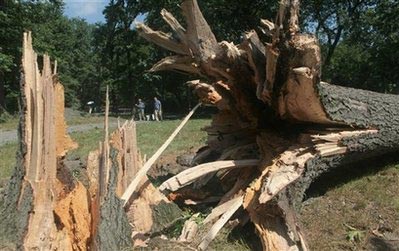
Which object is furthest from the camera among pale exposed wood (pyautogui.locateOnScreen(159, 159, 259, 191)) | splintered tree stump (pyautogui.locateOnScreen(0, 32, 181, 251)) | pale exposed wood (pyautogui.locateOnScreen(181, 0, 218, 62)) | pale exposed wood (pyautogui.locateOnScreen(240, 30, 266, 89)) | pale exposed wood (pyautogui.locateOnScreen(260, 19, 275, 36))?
pale exposed wood (pyautogui.locateOnScreen(181, 0, 218, 62))

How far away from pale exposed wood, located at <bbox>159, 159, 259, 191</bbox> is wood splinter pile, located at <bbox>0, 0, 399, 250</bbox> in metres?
0.01

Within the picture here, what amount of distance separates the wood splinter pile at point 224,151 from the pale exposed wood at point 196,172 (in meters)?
0.01

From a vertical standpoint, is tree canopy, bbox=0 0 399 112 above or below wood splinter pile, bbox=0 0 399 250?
above

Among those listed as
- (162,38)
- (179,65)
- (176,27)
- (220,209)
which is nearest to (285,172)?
(220,209)

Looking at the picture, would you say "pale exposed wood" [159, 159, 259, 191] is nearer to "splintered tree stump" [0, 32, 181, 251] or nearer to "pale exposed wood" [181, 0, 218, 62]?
"splintered tree stump" [0, 32, 181, 251]

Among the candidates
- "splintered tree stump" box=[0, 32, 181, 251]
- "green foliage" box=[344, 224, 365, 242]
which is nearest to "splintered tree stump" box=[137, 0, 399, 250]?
"green foliage" box=[344, 224, 365, 242]

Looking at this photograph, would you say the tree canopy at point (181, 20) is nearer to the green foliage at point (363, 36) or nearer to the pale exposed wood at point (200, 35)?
the green foliage at point (363, 36)

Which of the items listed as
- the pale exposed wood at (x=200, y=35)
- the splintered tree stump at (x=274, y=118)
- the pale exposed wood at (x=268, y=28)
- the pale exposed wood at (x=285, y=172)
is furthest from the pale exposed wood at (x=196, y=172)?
the pale exposed wood at (x=268, y=28)

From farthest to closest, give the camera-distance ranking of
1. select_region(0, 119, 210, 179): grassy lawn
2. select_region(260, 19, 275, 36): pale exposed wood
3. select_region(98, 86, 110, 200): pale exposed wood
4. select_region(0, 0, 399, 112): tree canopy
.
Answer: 1. select_region(0, 0, 399, 112): tree canopy
2. select_region(0, 119, 210, 179): grassy lawn
3. select_region(260, 19, 275, 36): pale exposed wood
4. select_region(98, 86, 110, 200): pale exposed wood

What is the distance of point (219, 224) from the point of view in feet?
17.0

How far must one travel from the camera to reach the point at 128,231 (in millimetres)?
4723

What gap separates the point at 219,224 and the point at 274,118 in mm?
1853

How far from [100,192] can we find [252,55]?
2405 millimetres

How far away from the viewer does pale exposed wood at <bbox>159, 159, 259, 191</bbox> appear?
18.2ft
